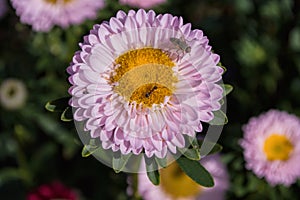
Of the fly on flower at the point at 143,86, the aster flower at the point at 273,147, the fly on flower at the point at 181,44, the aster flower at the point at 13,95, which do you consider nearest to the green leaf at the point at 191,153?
the fly on flower at the point at 143,86

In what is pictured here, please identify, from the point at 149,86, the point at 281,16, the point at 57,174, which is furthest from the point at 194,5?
the point at 149,86

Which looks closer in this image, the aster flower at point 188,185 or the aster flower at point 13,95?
the aster flower at point 188,185

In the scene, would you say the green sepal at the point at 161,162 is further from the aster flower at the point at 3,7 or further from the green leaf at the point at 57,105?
the aster flower at the point at 3,7

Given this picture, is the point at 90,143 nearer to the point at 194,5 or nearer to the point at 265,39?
the point at 265,39

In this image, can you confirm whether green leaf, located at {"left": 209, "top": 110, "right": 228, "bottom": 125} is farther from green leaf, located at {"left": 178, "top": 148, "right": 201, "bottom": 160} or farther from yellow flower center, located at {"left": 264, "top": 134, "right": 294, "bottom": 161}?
yellow flower center, located at {"left": 264, "top": 134, "right": 294, "bottom": 161}

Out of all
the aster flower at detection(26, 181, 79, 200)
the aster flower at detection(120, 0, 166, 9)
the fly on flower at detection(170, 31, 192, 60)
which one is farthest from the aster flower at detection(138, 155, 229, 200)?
the fly on flower at detection(170, 31, 192, 60)

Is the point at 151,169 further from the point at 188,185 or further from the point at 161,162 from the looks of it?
the point at 188,185
